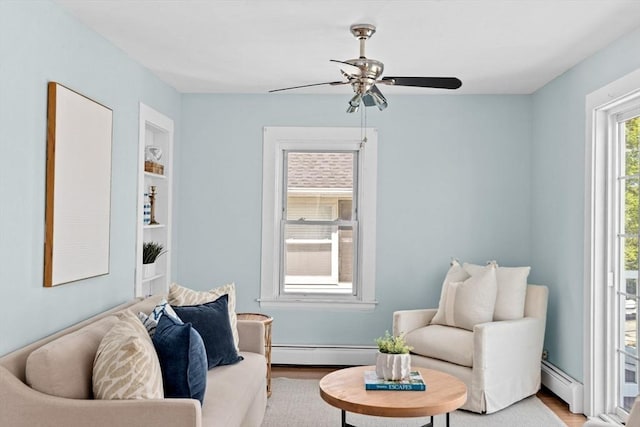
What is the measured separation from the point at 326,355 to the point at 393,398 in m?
2.40

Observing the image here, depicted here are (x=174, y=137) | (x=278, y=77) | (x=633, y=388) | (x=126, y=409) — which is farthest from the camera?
(x=174, y=137)

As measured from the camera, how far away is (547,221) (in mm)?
5109

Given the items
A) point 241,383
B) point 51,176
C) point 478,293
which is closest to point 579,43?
point 478,293

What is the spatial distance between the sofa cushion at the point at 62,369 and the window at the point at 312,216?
303 centimetres

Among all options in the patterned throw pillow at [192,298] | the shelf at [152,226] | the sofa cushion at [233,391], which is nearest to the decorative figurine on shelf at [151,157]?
the shelf at [152,226]

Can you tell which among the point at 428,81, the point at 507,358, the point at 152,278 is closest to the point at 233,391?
the point at 152,278

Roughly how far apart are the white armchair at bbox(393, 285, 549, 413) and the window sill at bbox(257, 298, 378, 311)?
0.77 meters

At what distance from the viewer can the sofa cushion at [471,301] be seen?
468 centimetres

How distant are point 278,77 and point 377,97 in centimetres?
157

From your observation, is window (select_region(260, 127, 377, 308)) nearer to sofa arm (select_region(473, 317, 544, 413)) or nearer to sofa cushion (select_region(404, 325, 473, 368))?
sofa cushion (select_region(404, 325, 473, 368))

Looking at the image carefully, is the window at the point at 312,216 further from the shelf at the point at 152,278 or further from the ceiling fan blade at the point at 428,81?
the ceiling fan blade at the point at 428,81

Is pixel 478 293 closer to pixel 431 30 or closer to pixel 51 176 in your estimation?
pixel 431 30

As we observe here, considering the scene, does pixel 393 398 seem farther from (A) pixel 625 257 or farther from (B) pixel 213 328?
(A) pixel 625 257

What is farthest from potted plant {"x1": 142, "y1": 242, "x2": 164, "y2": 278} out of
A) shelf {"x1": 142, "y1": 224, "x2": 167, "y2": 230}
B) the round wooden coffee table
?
the round wooden coffee table
